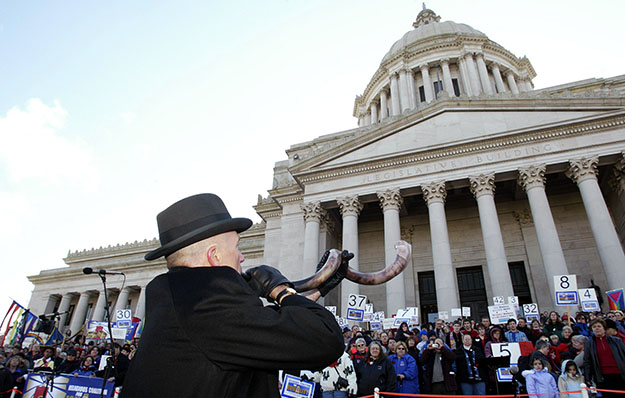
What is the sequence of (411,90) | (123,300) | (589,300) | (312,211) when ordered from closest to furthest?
(589,300) → (312,211) → (123,300) → (411,90)

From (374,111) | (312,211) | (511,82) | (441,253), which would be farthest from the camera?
(374,111)

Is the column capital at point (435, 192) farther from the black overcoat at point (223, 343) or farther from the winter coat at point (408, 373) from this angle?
the black overcoat at point (223, 343)

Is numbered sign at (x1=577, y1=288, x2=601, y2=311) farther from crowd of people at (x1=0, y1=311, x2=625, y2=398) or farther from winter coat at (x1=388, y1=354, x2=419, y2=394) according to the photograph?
winter coat at (x1=388, y1=354, x2=419, y2=394)

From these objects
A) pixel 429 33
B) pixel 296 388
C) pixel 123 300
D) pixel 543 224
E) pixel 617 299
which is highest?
pixel 429 33

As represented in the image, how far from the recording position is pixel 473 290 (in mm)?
23547

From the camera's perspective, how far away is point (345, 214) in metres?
22.7

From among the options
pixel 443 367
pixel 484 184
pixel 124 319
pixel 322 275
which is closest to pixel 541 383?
pixel 443 367

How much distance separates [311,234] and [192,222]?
20.8 meters

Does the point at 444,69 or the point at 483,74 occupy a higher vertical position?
the point at 444,69

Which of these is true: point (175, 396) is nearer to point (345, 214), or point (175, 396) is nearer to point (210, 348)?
point (210, 348)

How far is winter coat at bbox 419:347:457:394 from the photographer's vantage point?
9.32 m

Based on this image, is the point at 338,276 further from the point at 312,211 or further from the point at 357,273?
the point at 312,211

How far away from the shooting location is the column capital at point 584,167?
19.0 m

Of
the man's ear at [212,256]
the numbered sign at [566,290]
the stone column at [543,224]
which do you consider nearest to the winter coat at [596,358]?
the numbered sign at [566,290]
